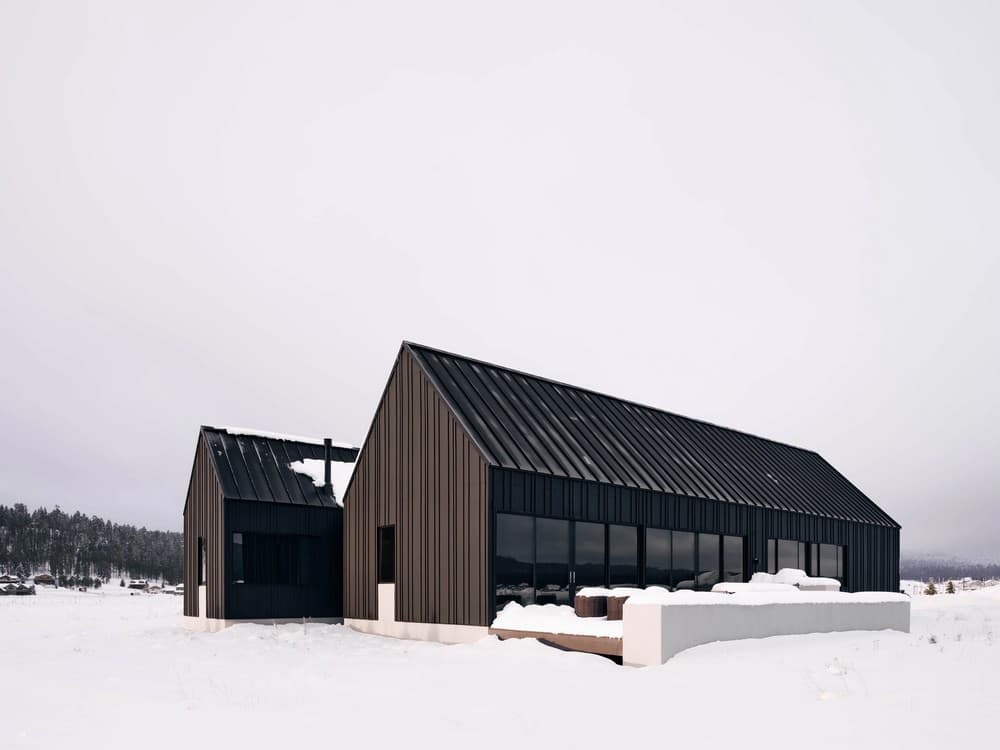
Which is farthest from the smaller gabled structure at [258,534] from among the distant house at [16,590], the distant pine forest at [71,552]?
the distant pine forest at [71,552]

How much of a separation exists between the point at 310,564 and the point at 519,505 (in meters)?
9.89

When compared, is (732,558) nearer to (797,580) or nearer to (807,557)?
(797,580)

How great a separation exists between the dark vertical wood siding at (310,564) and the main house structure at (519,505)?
4.10ft

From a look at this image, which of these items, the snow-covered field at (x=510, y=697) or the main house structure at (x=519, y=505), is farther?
the main house structure at (x=519, y=505)

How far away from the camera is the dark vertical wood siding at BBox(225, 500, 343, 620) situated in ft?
89.3

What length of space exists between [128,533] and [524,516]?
149084mm

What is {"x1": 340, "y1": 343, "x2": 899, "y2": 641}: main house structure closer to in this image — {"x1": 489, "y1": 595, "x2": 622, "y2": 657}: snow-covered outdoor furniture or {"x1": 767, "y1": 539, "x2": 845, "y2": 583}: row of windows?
{"x1": 767, "y1": 539, "x2": 845, "y2": 583}: row of windows

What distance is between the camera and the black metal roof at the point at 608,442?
77.3 ft

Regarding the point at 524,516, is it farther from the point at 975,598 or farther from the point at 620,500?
the point at 975,598

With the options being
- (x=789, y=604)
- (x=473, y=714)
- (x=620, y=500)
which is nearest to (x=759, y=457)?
(x=620, y=500)

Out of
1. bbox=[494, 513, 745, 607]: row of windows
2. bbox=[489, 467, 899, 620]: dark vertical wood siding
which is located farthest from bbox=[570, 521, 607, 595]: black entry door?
bbox=[489, 467, 899, 620]: dark vertical wood siding

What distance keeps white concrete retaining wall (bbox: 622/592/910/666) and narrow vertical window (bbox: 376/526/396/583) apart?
393 inches

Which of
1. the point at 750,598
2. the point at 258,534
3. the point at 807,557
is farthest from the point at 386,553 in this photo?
the point at 807,557

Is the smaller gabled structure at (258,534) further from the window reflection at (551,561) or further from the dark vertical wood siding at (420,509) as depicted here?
the window reflection at (551,561)
